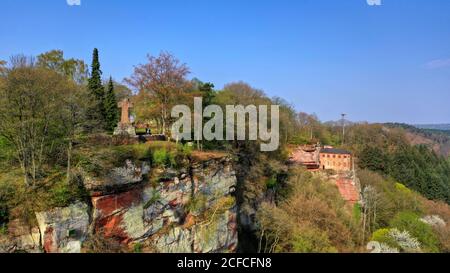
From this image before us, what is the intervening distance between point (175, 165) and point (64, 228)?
23.0 feet

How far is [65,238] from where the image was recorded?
13.9m

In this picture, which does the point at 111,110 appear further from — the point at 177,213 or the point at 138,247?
the point at 138,247

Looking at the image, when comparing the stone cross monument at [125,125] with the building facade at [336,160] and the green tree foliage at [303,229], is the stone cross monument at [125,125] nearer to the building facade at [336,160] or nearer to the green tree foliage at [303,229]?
the green tree foliage at [303,229]

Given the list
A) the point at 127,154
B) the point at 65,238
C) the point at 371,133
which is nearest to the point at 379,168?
the point at 371,133

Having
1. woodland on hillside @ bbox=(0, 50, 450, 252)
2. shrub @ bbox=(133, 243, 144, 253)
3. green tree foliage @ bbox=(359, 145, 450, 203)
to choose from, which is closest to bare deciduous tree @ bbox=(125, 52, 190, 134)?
woodland on hillside @ bbox=(0, 50, 450, 252)

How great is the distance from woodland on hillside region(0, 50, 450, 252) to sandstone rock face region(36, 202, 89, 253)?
46 cm

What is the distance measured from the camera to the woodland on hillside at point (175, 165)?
14.3 metres

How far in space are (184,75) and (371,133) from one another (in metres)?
62.8

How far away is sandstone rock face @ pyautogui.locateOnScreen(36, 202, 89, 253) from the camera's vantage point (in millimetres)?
13445

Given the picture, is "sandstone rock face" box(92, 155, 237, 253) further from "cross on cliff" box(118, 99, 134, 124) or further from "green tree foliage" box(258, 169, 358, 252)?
"cross on cliff" box(118, 99, 134, 124)

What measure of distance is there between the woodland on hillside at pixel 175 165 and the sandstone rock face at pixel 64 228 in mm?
459

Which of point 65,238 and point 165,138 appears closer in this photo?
point 65,238

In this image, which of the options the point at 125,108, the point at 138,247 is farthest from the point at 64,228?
the point at 125,108
